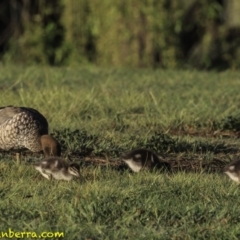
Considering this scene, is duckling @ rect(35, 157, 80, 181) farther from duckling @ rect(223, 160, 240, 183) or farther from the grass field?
duckling @ rect(223, 160, 240, 183)

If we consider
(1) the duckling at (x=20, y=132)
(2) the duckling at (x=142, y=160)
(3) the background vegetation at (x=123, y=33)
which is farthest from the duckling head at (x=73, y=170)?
(3) the background vegetation at (x=123, y=33)

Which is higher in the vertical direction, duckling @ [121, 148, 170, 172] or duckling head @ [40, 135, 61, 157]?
duckling head @ [40, 135, 61, 157]

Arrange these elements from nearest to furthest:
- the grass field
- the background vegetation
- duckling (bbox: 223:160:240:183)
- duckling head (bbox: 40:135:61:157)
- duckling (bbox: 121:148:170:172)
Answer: the grass field < duckling (bbox: 223:160:240:183) < duckling (bbox: 121:148:170:172) < duckling head (bbox: 40:135:61:157) < the background vegetation

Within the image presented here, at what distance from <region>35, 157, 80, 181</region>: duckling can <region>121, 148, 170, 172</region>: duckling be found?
2.38 ft

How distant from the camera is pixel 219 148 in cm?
1031

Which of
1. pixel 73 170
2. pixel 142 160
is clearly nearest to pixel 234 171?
pixel 142 160

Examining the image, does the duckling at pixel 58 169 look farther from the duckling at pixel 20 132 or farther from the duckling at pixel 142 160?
Answer: the duckling at pixel 20 132

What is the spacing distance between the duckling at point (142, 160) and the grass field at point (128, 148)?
92 millimetres

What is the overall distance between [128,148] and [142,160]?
124cm

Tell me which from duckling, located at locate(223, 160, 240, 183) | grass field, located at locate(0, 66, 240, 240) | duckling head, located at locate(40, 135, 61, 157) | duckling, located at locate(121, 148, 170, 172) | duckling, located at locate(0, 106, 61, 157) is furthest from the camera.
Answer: duckling, located at locate(0, 106, 61, 157)

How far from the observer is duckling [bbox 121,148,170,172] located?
8719mm

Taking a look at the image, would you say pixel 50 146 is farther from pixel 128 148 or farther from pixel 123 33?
pixel 123 33

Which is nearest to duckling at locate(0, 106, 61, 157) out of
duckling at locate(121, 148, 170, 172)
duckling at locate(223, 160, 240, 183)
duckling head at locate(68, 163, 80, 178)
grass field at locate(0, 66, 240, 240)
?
grass field at locate(0, 66, 240, 240)

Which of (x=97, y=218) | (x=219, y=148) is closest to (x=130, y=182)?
(x=97, y=218)
